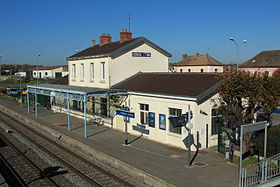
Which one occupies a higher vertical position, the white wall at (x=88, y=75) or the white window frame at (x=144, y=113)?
the white wall at (x=88, y=75)

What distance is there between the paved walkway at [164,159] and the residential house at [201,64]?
4271 cm

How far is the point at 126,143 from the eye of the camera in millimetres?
15023

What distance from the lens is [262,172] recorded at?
8.95 metres

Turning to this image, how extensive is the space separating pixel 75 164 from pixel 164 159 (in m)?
4.15

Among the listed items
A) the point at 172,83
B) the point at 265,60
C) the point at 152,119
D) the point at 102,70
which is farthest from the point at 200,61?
the point at 152,119

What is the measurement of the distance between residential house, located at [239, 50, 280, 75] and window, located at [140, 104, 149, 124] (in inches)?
1373

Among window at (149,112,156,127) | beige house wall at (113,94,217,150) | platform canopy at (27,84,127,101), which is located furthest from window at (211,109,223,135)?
platform canopy at (27,84,127,101)

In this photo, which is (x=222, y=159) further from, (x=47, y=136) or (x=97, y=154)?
(x=47, y=136)

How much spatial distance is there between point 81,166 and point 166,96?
571 cm

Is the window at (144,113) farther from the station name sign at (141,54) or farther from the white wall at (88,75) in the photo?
the station name sign at (141,54)

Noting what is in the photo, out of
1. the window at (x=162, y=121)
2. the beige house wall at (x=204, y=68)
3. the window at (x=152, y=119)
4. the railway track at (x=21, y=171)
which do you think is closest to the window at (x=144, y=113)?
the window at (x=152, y=119)

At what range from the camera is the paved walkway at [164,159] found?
9.91 metres

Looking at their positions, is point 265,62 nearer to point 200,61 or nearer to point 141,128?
point 200,61

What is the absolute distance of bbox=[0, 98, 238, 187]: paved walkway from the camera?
991 centimetres
